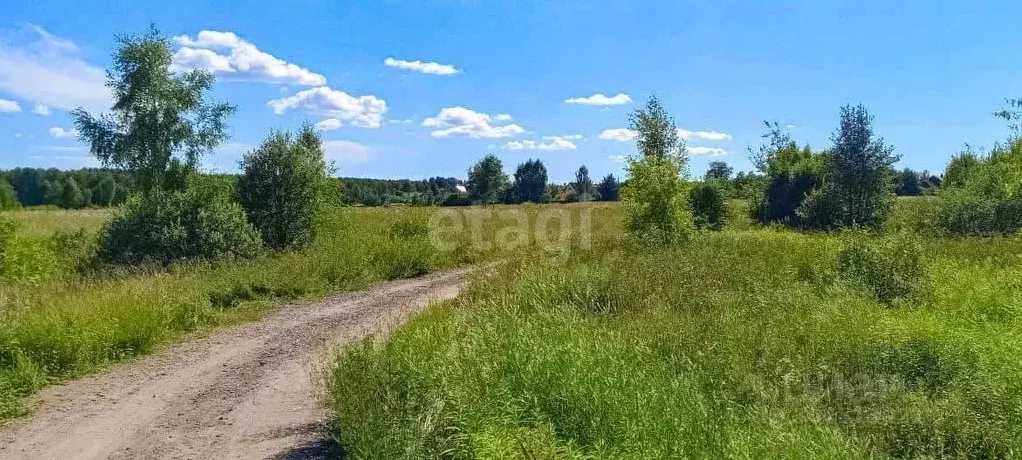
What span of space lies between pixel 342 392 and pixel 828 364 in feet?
16.1

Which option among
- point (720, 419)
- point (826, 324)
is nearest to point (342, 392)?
point (720, 419)

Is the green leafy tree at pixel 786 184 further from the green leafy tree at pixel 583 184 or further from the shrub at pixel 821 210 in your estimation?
the green leafy tree at pixel 583 184

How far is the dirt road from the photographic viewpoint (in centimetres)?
580

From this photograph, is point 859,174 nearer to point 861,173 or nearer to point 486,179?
point 861,173

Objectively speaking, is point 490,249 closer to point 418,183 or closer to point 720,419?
point 720,419

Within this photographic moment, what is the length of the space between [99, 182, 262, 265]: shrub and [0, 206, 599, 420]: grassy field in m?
0.95

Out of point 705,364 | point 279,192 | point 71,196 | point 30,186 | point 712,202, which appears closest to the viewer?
point 705,364

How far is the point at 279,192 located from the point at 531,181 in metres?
62.6

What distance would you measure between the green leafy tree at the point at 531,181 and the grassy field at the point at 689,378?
69112mm

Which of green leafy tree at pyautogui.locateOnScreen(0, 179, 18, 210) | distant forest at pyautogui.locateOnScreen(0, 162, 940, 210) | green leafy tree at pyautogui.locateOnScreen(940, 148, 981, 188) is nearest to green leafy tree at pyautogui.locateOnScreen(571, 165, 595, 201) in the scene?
distant forest at pyautogui.locateOnScreen(0, 162, 940, 210)

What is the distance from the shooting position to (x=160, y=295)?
10.5 m

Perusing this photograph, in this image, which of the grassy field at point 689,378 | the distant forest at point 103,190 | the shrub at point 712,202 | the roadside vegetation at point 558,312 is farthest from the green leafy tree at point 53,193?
the grassy field at point 689,378

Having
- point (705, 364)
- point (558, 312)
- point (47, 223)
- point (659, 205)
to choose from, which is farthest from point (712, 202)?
point (47, 223)

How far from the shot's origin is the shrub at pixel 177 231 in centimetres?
1569
